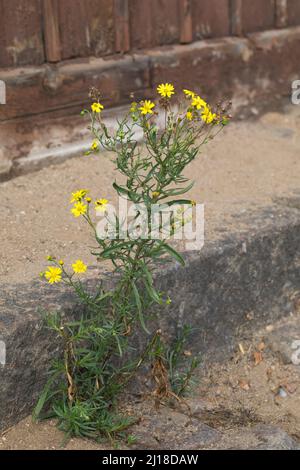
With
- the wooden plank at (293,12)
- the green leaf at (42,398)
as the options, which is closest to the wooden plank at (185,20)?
the wooden plank at (293,12)

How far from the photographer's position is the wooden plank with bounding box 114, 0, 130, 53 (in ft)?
16.3

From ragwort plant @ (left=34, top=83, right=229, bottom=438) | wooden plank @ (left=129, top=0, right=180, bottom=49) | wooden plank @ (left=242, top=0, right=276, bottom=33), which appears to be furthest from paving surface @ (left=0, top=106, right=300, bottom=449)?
wooden plank @ (left=242, top=0, right=276, bottom=33)

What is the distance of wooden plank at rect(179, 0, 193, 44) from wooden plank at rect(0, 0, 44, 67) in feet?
3.33

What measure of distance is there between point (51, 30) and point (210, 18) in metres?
1.26

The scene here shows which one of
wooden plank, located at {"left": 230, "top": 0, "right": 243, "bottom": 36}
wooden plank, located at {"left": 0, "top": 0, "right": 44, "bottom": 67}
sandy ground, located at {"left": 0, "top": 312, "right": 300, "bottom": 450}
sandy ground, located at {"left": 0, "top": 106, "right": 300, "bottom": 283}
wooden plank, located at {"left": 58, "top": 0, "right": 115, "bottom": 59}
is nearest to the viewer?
sandy ground, located at {"left": 0, "top": 312, "right": 300, "bottom": 450}

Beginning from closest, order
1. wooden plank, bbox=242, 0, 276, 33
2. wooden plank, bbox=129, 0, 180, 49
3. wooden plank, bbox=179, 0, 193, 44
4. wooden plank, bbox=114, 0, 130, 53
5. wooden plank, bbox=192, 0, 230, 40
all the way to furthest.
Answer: wooden plank, bbox=114, 0, 130, 53 < wooden plank, bbox=129, 0, 180, 49 < wooden plank, bbox=179, 0, 193, 44 < wooden plank, bbox=192, 0, 230, 40 < wooden plank, bbox=242, 0, 276, 33

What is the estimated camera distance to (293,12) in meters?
6.04

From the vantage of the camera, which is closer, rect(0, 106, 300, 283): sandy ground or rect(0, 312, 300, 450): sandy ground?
rect(0, 312, 300, 450): sandy ground

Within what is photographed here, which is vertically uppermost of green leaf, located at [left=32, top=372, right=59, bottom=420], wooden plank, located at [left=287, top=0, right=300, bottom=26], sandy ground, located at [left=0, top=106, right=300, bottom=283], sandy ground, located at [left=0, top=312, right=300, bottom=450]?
wooden plank, located at [left=287, top=0, right=300, bottom=26]

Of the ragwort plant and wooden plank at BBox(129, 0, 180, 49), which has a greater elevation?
wooden plank at BBox(129, 0, 180, 49)

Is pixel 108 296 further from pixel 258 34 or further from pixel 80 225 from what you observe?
pixel 258 34

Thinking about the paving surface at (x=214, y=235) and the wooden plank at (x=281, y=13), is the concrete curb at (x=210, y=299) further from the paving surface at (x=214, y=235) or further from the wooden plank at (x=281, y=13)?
the wooden plank at (x=281, y=13)

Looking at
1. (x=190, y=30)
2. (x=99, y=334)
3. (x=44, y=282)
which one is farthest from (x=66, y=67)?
(x=99, y=334)

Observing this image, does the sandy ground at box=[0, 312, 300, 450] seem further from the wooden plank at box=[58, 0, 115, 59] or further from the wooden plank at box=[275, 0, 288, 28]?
the wooden plank at box=[275, 0, 288, 28]
